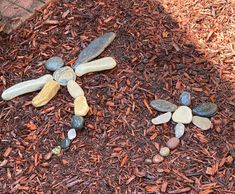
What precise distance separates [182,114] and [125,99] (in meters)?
0.27

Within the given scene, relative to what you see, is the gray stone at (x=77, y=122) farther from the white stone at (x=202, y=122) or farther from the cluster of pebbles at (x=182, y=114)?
the white stone at (x=202, y=122)

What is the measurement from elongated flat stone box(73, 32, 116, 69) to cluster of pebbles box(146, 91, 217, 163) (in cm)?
40

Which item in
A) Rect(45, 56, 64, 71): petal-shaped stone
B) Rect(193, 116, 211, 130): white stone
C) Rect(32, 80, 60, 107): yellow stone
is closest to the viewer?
Rect(193, 116, 211, 130): white stone

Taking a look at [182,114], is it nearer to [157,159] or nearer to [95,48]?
[157,159]

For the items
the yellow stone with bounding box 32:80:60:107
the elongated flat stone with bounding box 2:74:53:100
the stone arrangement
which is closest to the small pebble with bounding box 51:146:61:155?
the stone arrangement

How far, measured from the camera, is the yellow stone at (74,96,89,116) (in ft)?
7.20

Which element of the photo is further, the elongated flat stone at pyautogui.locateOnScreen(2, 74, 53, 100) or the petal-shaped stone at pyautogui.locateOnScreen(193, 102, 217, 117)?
the elongated flat stone at pyautogui.locateOnScreen(2, 74, 53, 100)

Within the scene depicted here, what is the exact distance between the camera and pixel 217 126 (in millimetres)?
2154

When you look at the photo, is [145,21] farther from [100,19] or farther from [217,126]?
[217,126]

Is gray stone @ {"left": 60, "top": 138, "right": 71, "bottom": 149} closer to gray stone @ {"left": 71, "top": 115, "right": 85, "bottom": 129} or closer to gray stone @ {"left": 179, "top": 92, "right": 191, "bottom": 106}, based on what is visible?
gray stone @ {"left": 71, "top": 115, "right": 85, "bottom": 129}

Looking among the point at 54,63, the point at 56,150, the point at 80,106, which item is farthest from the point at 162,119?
the point at 54,63

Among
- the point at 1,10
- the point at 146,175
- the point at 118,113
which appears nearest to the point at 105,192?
the point at 146,175

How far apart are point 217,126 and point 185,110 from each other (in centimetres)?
15

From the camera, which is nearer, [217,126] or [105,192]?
[105,192]
